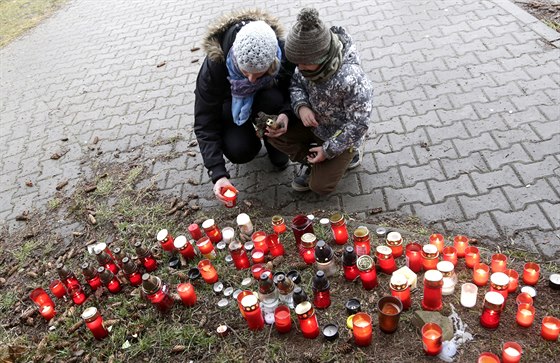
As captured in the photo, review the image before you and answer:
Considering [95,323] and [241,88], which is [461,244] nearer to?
[241,88]

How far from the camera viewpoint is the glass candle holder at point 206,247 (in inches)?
132

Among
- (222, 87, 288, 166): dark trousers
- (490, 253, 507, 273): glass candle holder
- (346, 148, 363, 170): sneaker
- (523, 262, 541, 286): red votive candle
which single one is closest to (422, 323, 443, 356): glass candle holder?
(490, 253, 507, 273): glass candle holder

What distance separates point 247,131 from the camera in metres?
3.85

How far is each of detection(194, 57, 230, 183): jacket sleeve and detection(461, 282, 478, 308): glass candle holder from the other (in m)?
1.95

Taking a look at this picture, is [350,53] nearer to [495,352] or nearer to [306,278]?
[306,278]

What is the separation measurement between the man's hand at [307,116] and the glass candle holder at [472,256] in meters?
1.44

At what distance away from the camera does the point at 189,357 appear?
2850mm

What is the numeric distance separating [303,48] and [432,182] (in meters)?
1.71

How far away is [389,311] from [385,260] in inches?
17.8

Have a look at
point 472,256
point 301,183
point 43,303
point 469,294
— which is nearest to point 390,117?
point 301,183

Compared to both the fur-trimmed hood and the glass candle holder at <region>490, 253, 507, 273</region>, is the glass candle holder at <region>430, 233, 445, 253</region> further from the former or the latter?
the fur-trimmed hood

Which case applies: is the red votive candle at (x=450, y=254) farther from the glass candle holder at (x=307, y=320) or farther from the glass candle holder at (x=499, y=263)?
the glass candle holder at (x=307, y=320)

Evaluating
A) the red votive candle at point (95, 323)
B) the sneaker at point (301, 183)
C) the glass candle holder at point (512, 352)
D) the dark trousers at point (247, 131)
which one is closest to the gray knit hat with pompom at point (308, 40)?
the dark trousers at point (247, 131)

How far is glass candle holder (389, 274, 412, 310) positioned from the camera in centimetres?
263
